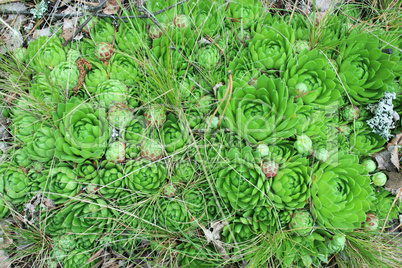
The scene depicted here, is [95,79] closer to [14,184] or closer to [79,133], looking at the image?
[79,133]

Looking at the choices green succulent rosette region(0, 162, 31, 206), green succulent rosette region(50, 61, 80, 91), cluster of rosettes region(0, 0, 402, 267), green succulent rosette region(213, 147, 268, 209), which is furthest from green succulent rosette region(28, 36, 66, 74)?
green succulent rosette region(213, 147, 268, 209)

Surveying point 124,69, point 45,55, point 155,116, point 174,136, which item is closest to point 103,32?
point 124,69

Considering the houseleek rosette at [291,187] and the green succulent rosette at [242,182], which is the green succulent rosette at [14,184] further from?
the houseleek rosette at [291,187]

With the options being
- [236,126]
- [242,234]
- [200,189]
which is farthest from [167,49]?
[242,234]

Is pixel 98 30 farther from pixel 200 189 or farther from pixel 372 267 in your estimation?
pixel 372 267

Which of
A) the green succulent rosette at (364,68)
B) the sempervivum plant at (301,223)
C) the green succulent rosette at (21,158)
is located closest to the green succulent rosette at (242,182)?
the sempervivum plant at (301,223)

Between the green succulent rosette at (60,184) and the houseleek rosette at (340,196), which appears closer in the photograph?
the houseleek rosette at (340,196)

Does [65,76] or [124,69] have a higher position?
[124,69]
